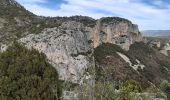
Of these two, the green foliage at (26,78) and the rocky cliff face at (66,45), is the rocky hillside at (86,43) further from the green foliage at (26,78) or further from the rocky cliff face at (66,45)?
the green foliage at (26,78)

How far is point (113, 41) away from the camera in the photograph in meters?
168

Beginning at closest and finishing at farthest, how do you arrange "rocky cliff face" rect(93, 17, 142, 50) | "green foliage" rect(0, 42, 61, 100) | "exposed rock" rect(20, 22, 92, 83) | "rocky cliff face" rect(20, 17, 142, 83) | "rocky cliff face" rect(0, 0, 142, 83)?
"green foliage" rect(0, 42, 61, 100)
"rocky cliff face" rect(20, 17, 142, 83)
"exposed rock" rect(20, 22, 92, 83)
"rocky cliff face" rect(0, 0, 142, 83)
"rocky cliff face" rect(93, 17, 142, 50)

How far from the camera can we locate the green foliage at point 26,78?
106 ft

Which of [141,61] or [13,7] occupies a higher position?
[13,7]

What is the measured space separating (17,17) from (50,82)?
134 m

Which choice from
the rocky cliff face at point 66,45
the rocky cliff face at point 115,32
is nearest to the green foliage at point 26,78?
the rocky cliff face at point 66,45

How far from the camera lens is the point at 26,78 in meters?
32.5

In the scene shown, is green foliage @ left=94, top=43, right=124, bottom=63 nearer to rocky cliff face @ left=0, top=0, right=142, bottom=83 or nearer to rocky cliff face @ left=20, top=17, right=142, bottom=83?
rocky cliff face @ left=0, top=0, right=142, bottom=83

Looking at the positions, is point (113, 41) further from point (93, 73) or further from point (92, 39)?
point (93, 73)

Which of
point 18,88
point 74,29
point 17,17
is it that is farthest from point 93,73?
point 17,17

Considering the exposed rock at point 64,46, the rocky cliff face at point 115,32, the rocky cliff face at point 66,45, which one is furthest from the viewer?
the rocky cliff face at point 115,32

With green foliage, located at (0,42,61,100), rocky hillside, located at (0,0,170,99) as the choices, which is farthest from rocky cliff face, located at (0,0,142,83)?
green foliage, located at (0,42,61,100)

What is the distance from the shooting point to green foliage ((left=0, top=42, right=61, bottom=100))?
3234cm

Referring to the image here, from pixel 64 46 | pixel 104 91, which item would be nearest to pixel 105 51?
pixel 64 46
